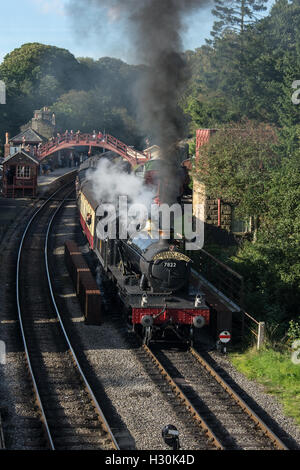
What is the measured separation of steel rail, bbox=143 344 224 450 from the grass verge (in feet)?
6.42

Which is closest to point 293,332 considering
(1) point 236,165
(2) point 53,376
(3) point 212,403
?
(3) point 212,403

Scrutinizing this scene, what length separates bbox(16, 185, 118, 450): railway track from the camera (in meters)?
10.4

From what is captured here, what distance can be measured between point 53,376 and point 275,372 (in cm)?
513

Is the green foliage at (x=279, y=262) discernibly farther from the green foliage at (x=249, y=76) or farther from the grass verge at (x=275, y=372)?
the green foliage at (x=249, y=76)

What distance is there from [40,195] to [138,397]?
104 ft

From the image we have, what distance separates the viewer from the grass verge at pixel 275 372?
12.6 meters

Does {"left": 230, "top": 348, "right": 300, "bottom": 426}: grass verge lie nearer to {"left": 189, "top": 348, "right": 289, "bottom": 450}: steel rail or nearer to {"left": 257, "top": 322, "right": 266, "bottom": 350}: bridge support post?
{"left": 257, "top": 322, "right": 266, "bottom": 350}: bridge support post

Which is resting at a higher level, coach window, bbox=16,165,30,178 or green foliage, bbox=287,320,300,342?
coach window, bbox=16,165,30,178

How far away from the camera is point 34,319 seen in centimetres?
1733

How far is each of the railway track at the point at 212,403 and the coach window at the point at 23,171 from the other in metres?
28.1

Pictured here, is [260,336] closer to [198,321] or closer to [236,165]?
[198,321]

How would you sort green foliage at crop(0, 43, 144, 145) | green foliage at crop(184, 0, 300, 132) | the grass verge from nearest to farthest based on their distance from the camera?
1. the grass verge
2. green foliage at crop(184, 0, 300, 132)
3. green foliage at crop(0, 43, 144, 145)

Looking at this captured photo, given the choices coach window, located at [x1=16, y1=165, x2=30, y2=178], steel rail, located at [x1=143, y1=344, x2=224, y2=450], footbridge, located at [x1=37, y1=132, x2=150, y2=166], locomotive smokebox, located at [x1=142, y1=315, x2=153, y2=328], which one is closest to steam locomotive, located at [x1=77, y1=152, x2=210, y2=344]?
locomotive smokebox, located at [x1=142, y1=315, x2=153, y2=328]

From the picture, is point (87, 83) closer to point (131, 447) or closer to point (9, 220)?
point (9, 220)
